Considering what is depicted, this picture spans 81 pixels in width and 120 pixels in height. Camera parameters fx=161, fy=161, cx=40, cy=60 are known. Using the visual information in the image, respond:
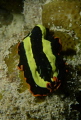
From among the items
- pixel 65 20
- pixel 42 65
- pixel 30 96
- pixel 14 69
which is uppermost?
pixel 65 20

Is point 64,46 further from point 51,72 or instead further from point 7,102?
point 7,102

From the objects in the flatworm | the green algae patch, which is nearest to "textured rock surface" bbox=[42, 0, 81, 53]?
the flatworm

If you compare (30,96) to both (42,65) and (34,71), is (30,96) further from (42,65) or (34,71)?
(42,65)

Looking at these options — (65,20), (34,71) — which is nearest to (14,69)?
(34,71)

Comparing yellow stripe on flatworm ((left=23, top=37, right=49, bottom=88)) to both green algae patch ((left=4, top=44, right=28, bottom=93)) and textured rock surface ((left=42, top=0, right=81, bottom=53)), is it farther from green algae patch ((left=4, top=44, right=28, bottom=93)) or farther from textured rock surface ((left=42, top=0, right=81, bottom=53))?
Result: textured rock surface ((left=42, top=0, right=81, bottom=53))

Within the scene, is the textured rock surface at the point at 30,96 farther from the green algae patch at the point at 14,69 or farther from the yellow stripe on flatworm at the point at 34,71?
the yellow stripe on flatworm at the point at 34,71

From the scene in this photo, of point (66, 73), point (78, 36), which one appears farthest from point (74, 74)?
point (78, 36)

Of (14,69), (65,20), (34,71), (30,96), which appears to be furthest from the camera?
(65,20)

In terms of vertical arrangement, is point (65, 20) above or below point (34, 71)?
above
